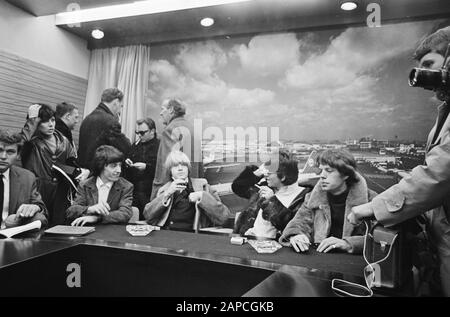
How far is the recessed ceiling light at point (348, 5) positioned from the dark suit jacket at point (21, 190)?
2.44 metres

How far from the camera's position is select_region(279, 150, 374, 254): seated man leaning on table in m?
1.76

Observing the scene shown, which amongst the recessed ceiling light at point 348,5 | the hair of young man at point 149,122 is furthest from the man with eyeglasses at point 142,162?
the recessed ceiling light at point 348,5

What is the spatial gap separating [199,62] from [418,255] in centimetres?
214

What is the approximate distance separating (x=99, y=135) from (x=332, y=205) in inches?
76.2

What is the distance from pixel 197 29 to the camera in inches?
102

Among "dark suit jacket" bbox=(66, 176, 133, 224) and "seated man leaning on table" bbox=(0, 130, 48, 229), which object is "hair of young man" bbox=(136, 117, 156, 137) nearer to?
"dark suit jacket" bbox=(66, 176, 133, 224)

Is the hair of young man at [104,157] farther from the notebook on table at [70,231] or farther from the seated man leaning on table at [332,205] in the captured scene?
the seated man leaning on table at [332,205]

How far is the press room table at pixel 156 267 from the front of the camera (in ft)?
3.64

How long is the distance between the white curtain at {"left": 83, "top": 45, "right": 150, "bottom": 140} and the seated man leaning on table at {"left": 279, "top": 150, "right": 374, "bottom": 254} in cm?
163

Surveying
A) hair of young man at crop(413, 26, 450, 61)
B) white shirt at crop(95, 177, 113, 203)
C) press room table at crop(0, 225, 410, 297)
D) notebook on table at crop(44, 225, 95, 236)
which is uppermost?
hair of young man at crop(413, 26, 450, 61)

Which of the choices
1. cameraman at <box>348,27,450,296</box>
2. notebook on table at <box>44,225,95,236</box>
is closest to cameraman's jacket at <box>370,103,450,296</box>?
cameraman at <box>348,27,450,296</box>
